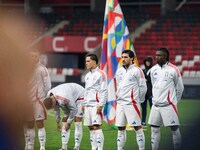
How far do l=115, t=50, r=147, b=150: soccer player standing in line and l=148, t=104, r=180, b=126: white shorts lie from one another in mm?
248

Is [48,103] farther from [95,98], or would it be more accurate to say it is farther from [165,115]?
[165,115]

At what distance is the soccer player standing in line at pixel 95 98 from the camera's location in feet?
28.2

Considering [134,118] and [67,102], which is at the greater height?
[67,102]

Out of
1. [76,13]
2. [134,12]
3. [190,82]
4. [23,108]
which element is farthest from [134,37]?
[23,108]

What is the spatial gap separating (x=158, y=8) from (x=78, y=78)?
9.86 meters

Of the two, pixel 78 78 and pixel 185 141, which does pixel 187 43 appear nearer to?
pixel 78 78

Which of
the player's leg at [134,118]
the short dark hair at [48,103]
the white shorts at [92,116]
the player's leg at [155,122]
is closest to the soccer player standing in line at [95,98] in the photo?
the white shorts at [92,116]

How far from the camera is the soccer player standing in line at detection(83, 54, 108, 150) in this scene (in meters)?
8.61

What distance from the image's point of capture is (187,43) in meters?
29.7

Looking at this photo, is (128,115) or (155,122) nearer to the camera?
(155,122)

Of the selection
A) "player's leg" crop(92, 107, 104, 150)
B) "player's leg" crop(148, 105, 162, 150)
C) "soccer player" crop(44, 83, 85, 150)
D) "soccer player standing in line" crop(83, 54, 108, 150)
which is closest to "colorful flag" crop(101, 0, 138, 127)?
"soccer player" crop(44, 83, 85, 150)

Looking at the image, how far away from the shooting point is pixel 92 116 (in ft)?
28.5

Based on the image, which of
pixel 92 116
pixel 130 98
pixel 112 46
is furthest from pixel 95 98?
pixel 112 46

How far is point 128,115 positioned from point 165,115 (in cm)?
51
